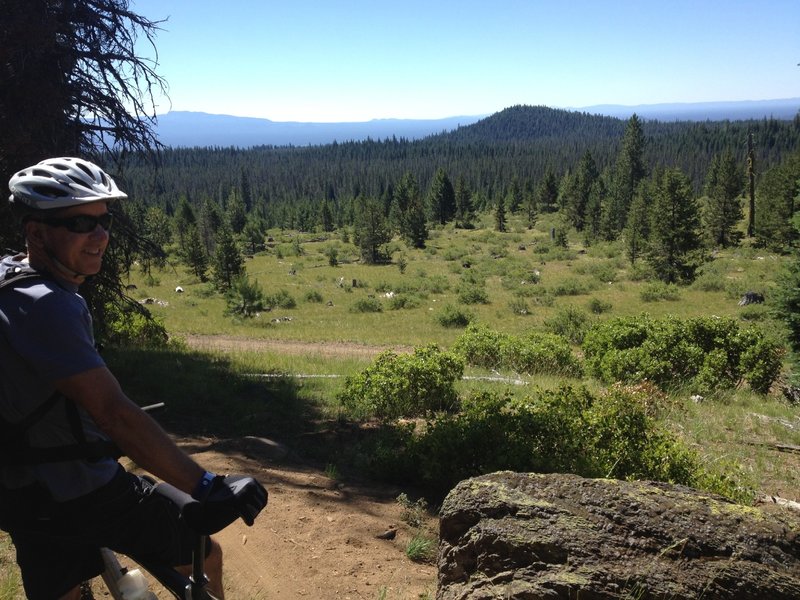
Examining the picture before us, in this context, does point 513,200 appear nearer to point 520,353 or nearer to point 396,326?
point 396,326

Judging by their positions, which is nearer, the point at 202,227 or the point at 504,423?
the point at 504,423

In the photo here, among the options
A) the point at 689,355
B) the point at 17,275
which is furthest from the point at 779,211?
the point at 17,275

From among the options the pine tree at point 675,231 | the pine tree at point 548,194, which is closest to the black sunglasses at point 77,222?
the pine tree at point 675,231

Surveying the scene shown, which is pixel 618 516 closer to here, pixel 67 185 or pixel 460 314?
pixel 67 185

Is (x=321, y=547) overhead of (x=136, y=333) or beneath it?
overhead

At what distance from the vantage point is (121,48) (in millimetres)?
8891

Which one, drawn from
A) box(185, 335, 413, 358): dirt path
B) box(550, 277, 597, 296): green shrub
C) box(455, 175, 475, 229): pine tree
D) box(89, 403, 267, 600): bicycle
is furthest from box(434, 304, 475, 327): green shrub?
box(455, 175, 475, 229): pine tree

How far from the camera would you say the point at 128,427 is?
190 cm

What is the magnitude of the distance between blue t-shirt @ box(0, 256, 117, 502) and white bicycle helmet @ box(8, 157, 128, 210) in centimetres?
24

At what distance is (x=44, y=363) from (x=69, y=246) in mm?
486

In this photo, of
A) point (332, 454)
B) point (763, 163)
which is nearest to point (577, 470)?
point (332, 454)

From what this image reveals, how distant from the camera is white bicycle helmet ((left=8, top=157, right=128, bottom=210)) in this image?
2.02m

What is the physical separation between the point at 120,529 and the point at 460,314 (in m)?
26.2

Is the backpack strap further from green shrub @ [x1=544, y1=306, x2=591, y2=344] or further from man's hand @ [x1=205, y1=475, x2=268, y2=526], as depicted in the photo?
green shrub @ [x1=544, y1=306, x2=591, y2=344]
